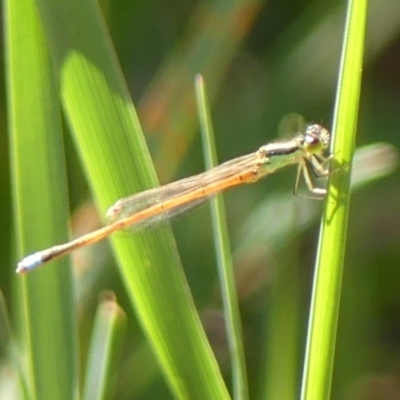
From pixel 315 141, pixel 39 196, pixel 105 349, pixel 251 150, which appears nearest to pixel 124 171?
pixel 39 196

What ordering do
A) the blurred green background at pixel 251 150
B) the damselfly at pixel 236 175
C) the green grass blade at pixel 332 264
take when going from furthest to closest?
the blurred green background at pixel 251 150 < the damselfly at pixel 236 175 < the green grass blade at pixel 332 264

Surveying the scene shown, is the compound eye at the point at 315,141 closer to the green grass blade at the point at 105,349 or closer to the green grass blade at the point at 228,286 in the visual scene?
the green grass blade at the point at 228,286

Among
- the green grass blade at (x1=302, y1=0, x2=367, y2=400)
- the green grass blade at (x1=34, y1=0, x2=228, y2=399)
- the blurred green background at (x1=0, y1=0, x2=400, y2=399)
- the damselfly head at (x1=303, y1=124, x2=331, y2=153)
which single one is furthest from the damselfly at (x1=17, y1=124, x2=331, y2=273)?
the green grass blade at (x1=302, y1=0, x2=367, y2=400)

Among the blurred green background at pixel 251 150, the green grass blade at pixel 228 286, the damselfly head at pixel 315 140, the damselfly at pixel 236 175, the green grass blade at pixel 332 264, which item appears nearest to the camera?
the green grass blade at pixel 332 264

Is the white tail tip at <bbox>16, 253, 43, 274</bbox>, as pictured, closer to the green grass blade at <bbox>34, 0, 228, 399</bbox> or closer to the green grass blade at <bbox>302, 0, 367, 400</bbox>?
the green grass blade at <bbox>34, 0, 228, 399</bbox>

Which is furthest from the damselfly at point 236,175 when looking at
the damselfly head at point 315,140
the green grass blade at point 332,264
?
the green grass blade at point 332,264

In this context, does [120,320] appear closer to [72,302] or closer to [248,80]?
[72,302]
